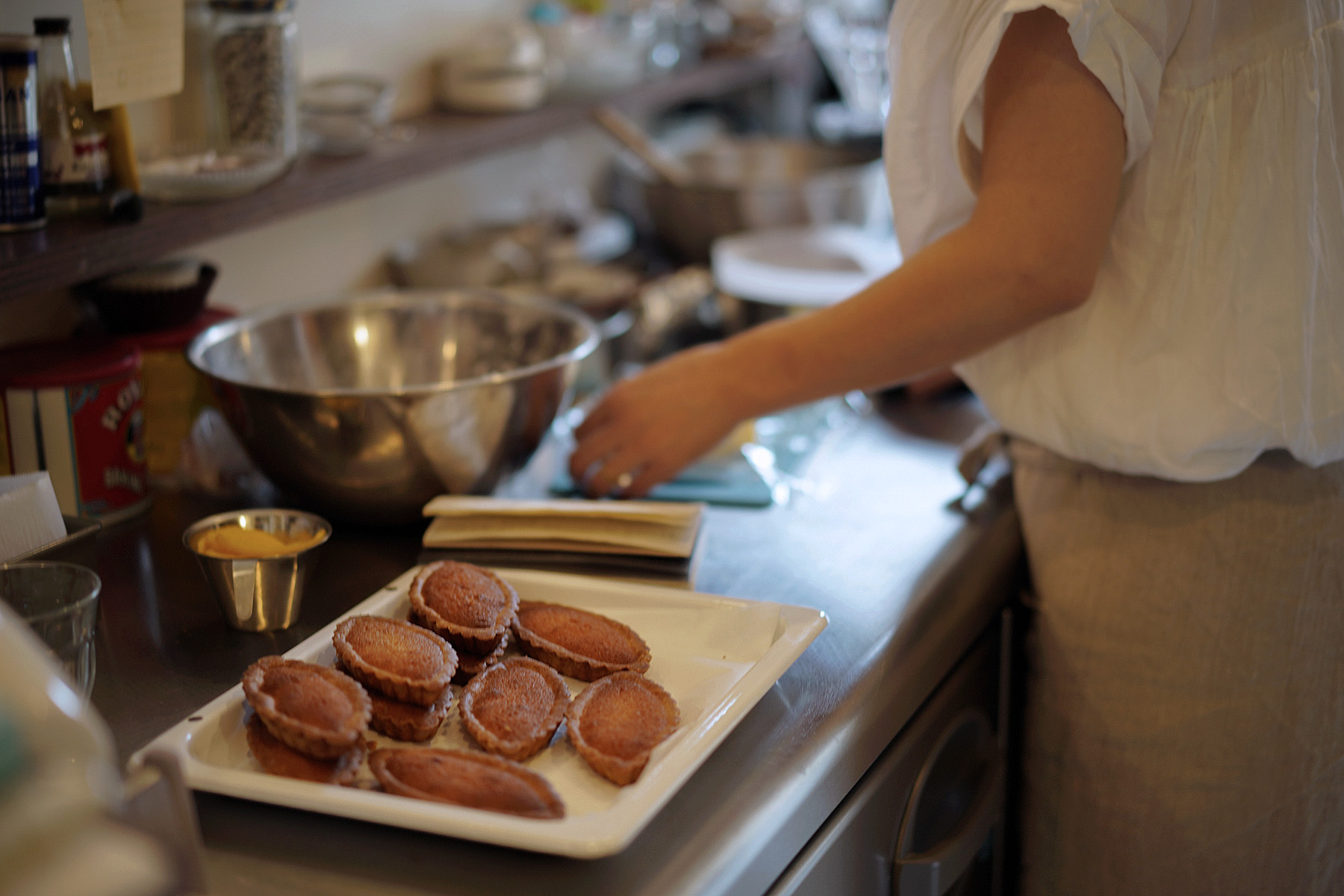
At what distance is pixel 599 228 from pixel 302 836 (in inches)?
48.3

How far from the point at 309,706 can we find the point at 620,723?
178mm

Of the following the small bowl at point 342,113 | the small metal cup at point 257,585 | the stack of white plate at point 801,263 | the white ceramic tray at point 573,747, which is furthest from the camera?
the stack of white plate at point 801,263

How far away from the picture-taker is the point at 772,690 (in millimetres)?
736

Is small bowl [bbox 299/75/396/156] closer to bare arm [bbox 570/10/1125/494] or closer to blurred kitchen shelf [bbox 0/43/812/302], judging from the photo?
blurred kitchen shelf [bbox 0/43/812/302]

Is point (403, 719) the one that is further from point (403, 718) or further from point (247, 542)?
point (247, 542)

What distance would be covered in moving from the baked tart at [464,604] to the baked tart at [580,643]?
0.7 inches

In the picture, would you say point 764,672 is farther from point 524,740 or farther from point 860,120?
point 860,120

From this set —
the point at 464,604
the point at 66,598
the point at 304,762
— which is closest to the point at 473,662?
the point at 464,604

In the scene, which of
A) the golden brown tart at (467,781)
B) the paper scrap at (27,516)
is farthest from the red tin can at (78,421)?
the golden brown tart at (467,781)

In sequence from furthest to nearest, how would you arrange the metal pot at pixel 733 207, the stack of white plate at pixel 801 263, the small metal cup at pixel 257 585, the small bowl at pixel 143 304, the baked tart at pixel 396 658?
the metal pot at pixel 733 207 → the stack of white plate at pixel 801 263 → the small bowl at pixel 143 304 → the small metal cup at pixel 257 585 → the baked tart at pixel 396 658

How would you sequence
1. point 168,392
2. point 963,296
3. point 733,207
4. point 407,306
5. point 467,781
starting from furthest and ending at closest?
Result: point 733,207 → point 407,306 → point 168,392 → point 963,296 → point 467,781

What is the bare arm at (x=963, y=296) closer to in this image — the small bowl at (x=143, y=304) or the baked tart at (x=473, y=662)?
the baked tart at (x=473, y=662)

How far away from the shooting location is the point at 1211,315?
0.80m

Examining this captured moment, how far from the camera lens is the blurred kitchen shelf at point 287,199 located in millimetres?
847
